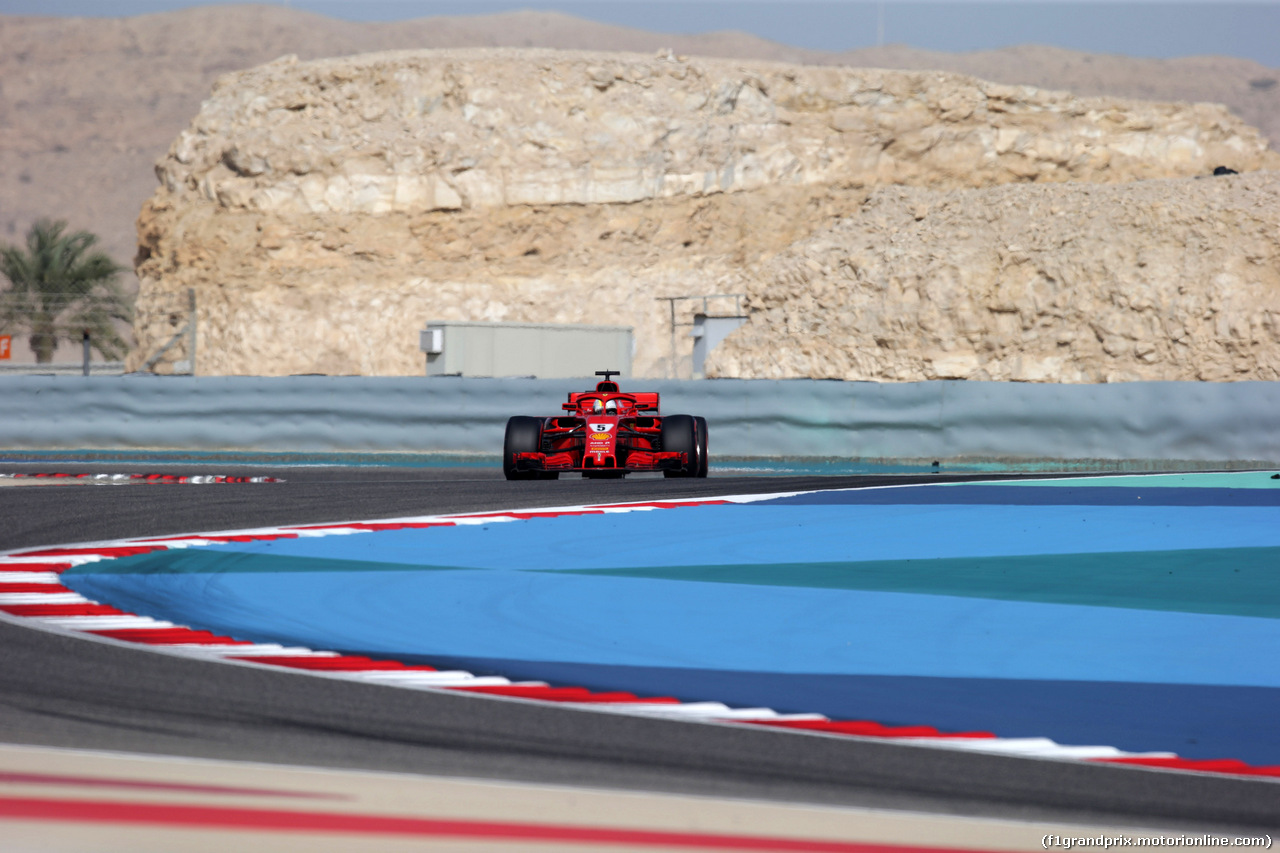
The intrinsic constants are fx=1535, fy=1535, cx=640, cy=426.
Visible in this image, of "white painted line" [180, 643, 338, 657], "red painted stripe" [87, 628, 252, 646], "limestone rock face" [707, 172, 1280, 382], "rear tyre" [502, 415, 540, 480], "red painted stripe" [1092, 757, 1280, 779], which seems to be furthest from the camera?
"limestone rock face" [707, 172, 1280, 382]

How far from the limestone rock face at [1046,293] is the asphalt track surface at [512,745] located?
1425 inches

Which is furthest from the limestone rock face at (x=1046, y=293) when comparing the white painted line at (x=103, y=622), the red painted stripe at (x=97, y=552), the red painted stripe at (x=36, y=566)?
the white painted line at (x=103, y=622)

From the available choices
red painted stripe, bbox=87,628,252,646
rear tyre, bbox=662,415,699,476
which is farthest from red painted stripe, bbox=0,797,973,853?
rear tyre, bbox=662,415,699,476

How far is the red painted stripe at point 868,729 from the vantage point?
17.0ft

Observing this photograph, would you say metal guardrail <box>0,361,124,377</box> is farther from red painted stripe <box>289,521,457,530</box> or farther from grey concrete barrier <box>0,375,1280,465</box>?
red painted stripe <box>289,521,457,530</box>

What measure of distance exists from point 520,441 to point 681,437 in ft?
6.06

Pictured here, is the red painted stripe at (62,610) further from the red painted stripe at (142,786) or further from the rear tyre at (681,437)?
the rear tyre at (681,437)

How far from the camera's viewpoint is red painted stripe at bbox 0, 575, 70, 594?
839 centimetres

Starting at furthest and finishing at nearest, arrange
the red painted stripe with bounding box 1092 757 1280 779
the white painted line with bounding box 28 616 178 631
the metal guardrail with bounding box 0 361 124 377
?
1. the metal guardrail with bounding box 0 361 124 377
2. the white painted line with bounding box 28 616 178 631
3. the red painted stripe with bounding box 1092 757 1280 779

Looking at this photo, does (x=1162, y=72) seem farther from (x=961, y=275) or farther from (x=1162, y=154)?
(x=961, y=275)

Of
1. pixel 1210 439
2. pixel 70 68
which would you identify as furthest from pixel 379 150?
pixel 70 68

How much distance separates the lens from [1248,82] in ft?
480

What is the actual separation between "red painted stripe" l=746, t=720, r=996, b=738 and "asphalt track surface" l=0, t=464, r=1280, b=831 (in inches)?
5.4

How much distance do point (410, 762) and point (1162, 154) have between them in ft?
168
